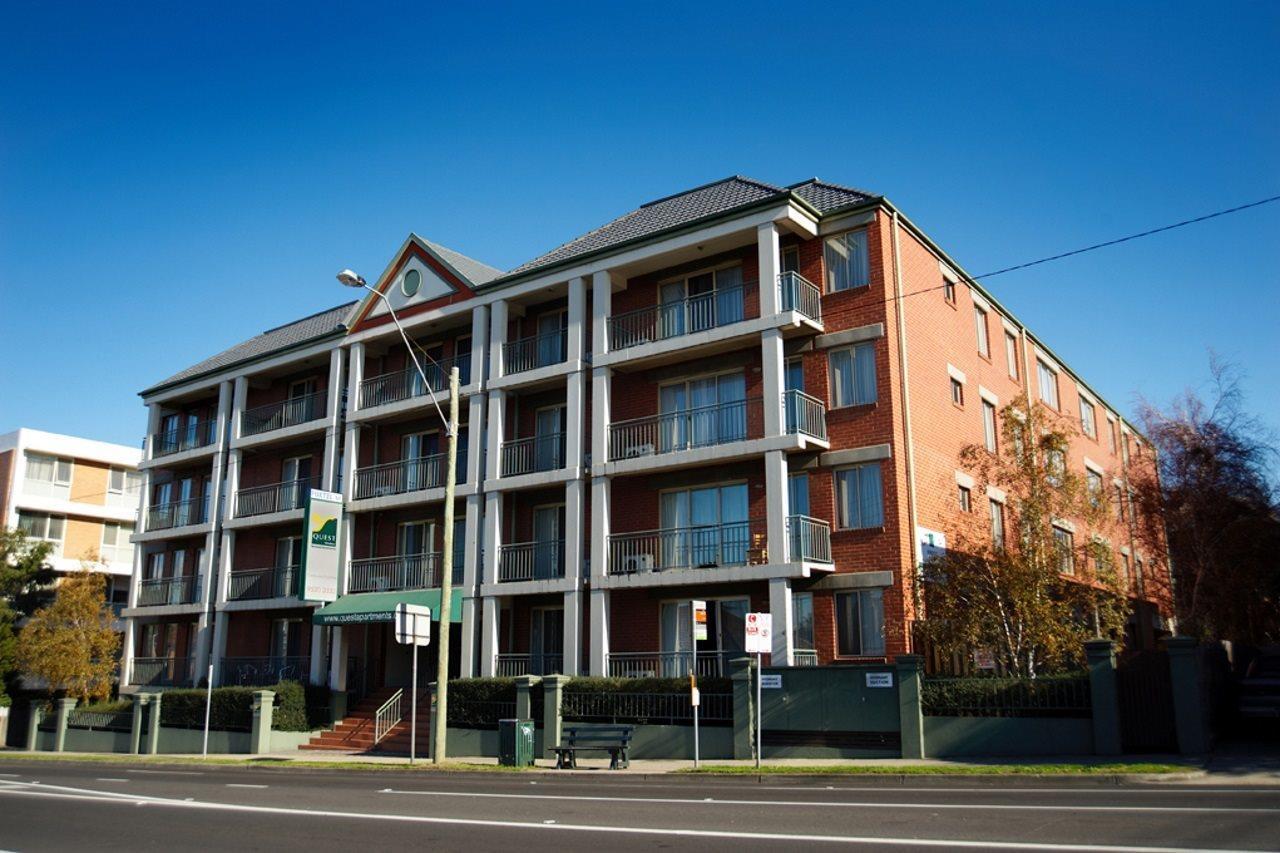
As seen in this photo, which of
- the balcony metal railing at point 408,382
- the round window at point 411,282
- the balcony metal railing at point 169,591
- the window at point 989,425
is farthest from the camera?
the balcony metal railing at point 169,591

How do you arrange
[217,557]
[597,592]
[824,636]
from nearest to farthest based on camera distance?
A: [824,636], [597,592], [217,557]

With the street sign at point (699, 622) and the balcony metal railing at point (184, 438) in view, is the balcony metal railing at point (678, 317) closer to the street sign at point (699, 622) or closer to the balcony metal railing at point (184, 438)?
the street sign at point (699, 622)

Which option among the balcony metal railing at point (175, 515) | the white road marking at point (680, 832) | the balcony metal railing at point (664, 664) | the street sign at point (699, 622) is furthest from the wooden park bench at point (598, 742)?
the balcony metal railing at point (175, 515)

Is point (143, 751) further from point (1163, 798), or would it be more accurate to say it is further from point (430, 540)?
point (1163, 798)

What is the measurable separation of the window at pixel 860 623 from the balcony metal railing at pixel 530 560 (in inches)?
306

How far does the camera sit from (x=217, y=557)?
36875 mm

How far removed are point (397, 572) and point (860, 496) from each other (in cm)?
1390

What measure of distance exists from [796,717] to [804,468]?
6.10 meters

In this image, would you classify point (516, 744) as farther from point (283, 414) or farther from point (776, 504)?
point (283, 414)

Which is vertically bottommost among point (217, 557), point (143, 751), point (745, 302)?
point (143, 751)

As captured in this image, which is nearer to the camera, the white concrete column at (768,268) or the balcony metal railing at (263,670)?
the white concrete column at (768,268)

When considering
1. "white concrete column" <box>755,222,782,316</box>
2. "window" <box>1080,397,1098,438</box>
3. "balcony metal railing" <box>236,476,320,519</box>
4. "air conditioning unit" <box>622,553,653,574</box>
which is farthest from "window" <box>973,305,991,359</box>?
"balcony metal railing" <box>236,476,320,519</box>

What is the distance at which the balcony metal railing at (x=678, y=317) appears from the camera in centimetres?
2705

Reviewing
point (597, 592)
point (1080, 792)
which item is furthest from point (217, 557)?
point (1080, 792)
